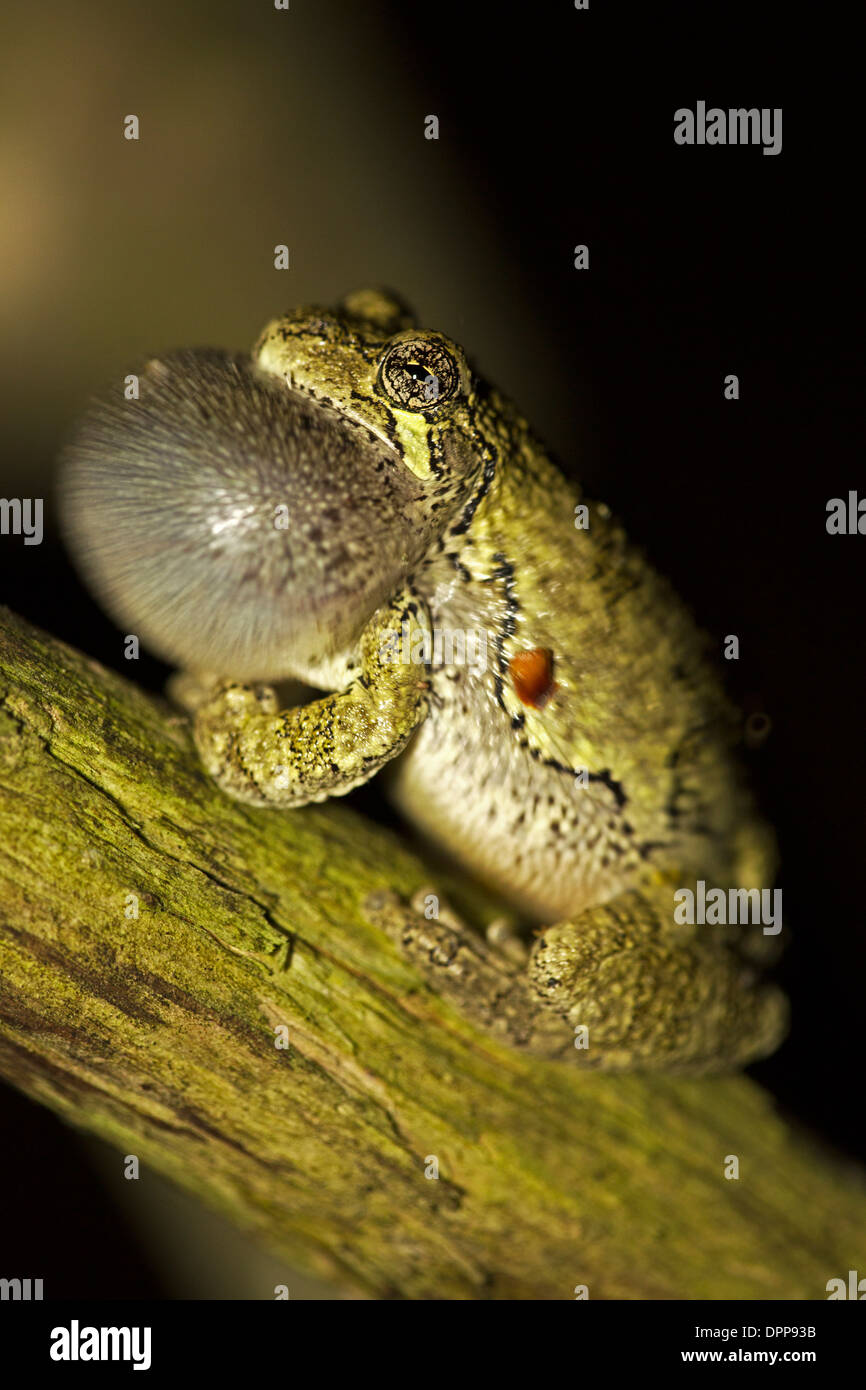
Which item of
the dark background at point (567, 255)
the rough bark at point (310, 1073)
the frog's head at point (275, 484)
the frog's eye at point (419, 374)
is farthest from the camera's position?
the dark background at point (567, 255)

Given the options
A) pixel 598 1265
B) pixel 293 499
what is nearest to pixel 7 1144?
pixel 598 1265

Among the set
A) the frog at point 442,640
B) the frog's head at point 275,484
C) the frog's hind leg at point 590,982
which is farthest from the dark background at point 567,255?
the frog's head at point 275,484

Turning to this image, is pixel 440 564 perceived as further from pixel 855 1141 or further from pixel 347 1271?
pixel 855 1141

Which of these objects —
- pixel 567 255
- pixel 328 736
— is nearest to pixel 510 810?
pixel 328 736

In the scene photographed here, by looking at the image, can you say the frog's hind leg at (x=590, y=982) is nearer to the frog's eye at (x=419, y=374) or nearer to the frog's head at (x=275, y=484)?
the frog's head at (x=275, y=484)

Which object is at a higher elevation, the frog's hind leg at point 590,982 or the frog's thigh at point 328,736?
the frog's thigh at point 328,736

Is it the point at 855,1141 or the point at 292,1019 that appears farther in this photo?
the point at 855,1141

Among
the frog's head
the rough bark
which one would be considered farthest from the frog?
the rough bark
